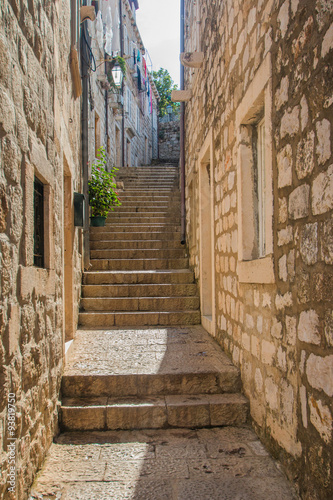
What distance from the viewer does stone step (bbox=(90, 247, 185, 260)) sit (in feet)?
23.1

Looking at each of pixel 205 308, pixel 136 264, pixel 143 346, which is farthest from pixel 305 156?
pixel 136 264

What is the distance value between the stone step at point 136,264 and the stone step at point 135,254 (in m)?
0.24

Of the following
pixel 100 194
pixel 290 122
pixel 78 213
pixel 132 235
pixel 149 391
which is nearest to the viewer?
pixel 290 122

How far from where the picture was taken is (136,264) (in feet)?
22.4

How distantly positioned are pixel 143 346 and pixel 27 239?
2.58m

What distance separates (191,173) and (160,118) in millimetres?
21042

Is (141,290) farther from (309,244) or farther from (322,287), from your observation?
(322,287)

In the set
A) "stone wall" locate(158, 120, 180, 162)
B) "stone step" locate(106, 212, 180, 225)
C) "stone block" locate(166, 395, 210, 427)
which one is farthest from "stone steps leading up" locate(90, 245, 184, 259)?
"stone wall" locate(158, 120, 180, 162)

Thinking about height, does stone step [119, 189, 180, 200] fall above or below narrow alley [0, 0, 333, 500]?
above

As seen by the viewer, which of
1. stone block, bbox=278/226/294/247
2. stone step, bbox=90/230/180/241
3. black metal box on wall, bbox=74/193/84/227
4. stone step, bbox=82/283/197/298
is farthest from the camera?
stone step, bbox=90/230/180/241

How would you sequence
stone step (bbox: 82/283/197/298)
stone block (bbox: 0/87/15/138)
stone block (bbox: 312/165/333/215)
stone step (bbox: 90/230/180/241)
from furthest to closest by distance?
stone step (bbox: 90/230/180/241) → stone step (bbox: 82/283/197/298) → stone block (bbox: 312/165/333/215) → stone block (bbox: 0/87/15/138)

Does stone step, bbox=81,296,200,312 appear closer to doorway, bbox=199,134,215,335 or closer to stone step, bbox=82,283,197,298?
stone step, bbox=82,283,197,298

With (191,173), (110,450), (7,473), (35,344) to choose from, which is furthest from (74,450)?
(191,173)

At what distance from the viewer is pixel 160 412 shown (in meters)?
3.26
